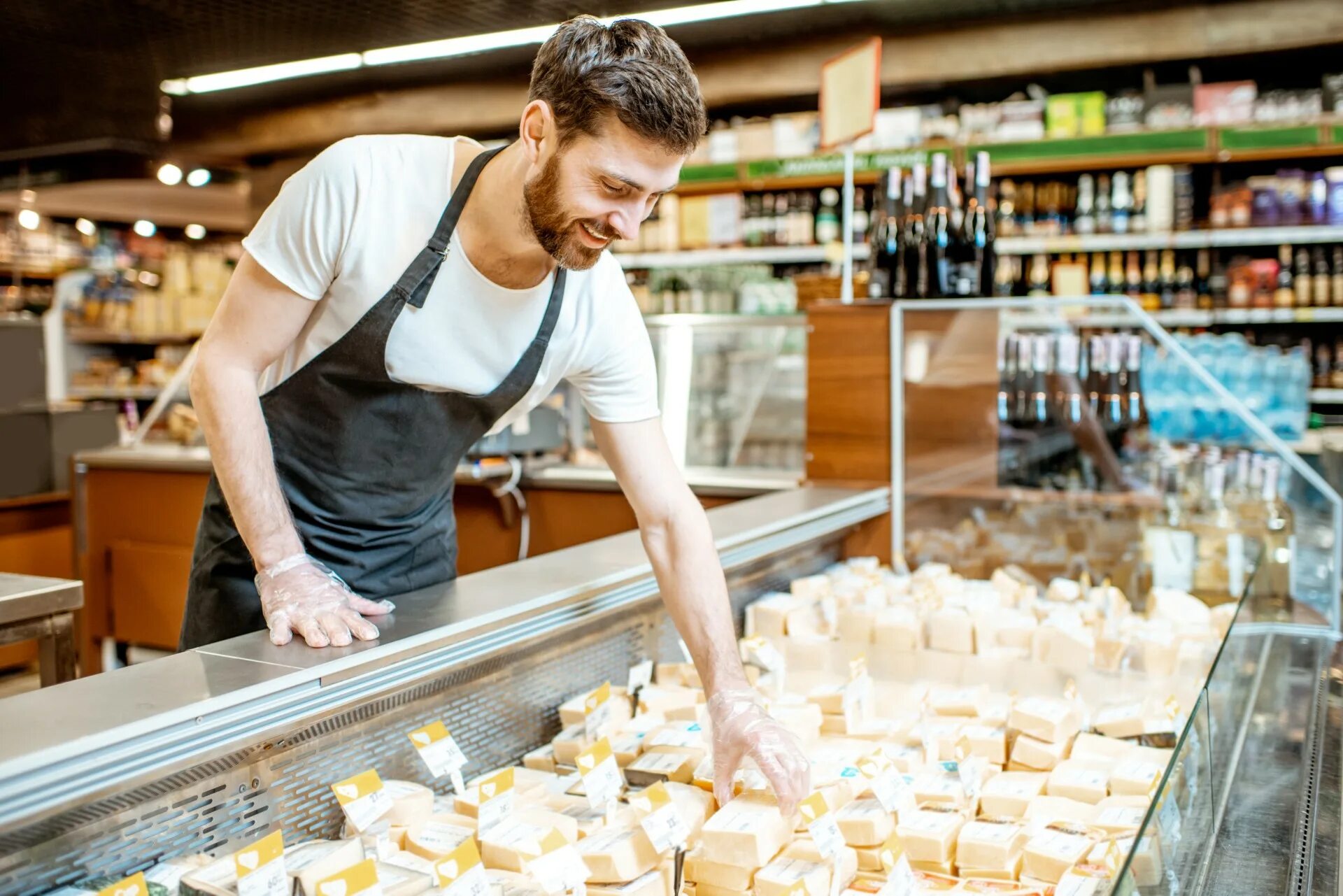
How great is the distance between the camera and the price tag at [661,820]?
3.98ft

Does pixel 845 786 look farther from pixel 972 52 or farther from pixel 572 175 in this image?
pixel 972 52

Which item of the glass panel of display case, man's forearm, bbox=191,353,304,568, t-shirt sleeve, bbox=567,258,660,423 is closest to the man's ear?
t-shirt sleeve, bbox=567,258,660,423

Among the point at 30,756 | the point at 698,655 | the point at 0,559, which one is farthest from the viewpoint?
the point at 0,559

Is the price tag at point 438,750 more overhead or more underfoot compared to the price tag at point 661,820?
more overhead

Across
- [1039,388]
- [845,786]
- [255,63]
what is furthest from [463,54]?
[845,786]

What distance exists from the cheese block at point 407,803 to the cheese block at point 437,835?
0.01m

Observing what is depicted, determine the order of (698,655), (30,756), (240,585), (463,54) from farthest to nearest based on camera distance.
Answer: (463,54) < (240,585) < (698,655) < (30,756)

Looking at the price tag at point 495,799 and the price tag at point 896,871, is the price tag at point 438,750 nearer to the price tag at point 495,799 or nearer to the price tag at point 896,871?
the price tag at point 495,799

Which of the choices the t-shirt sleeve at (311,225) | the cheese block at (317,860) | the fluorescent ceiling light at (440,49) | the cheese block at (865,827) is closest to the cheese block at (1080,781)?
the cheese block at (865,827)

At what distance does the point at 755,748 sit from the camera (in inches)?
53.2

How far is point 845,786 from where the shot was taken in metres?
1.41

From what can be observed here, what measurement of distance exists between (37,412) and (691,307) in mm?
3150

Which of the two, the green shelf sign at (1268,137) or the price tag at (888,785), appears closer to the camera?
the price tag at (888,785)

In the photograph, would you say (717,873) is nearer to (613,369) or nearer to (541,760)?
(541,760)
